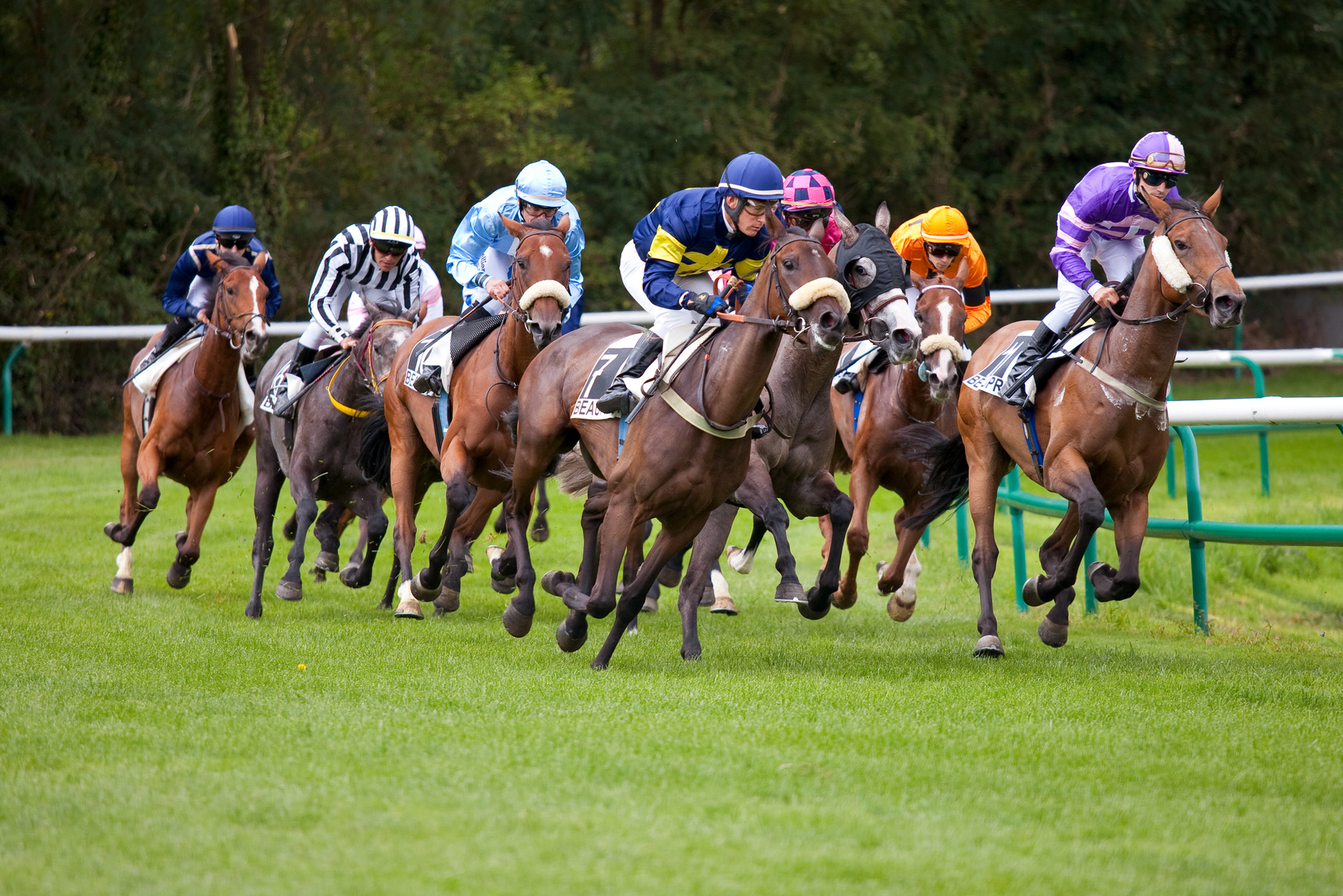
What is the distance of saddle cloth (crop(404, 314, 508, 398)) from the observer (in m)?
8.28

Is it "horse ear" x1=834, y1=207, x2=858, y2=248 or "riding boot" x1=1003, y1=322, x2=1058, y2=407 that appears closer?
"horse ear" x1=834, y1=207, x2=858, y2=248

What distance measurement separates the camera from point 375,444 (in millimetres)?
9195

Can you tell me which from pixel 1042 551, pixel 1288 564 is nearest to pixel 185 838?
A: pixel 1042 551

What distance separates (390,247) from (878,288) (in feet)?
13.2

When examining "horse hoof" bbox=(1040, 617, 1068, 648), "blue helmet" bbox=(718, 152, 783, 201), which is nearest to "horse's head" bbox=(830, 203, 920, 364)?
"blue helmet" bbox=(718, 152, 783, 201)

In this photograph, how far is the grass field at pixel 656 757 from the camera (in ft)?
11.9

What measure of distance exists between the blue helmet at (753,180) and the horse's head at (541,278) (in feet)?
3.89

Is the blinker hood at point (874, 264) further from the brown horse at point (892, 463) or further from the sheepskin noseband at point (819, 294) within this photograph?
the brown horse at point (892, 463)

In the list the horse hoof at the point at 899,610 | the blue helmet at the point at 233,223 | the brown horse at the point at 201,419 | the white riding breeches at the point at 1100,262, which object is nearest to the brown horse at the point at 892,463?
the horse hoof at the point at 899,610

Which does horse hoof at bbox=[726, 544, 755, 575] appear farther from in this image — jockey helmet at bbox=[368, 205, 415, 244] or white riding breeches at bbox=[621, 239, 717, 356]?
jockey helmet at bbox=[368, 205, 415, 244]

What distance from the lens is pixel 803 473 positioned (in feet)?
25.7

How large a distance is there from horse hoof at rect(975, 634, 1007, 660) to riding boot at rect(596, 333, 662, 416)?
6.79 ft

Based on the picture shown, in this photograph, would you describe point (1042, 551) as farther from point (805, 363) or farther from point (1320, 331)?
point (1320, 331)

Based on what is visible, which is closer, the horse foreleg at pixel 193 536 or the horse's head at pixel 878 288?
the horse's head at pixel 878 288
